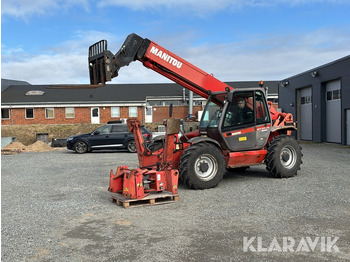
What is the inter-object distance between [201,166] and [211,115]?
6.33 ft

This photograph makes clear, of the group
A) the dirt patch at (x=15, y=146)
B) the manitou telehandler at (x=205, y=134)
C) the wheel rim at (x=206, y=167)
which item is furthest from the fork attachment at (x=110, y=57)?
the dirt patch at (x=15, y=146)

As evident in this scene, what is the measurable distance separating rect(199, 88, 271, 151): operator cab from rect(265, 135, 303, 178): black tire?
353mm

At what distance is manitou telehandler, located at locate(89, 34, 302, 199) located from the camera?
8281mm

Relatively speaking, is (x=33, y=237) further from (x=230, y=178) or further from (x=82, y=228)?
(x=230, y=178)

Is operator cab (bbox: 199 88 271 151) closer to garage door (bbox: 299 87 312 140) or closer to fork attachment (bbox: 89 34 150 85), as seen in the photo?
fork attachment (bbox: 89 34 150 85)

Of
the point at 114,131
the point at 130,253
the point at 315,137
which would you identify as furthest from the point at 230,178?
the point at 315,137

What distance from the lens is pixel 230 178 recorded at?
34.7 feet

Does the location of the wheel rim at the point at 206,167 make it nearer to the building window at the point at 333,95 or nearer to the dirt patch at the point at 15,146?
the dirt patch at the point at 15,146

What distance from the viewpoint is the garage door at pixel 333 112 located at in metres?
23.6

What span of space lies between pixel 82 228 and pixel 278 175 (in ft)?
20.0

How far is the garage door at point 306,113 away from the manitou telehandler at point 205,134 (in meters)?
18.0

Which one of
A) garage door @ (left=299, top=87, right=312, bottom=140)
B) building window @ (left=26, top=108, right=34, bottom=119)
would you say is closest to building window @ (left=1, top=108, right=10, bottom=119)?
building window @ (left=26, top=108, right=34, bottom=119)

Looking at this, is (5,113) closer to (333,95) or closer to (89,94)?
(89,94)

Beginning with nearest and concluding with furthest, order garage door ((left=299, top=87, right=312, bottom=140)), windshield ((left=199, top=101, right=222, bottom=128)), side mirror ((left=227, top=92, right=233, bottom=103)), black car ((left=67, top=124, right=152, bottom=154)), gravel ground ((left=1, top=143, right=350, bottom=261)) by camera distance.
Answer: gravel ground ((left=1, top=143, right=350, bottom=261))
side mirror ((left=227, top=92, right=233, bottom=103))
windshield ((left=199, top=101, right=222, bottom=128))
black car ((left=67, top=124, right=152, bottom=154))
garage door ((left=299, top=87, right=312, bottom=140))
